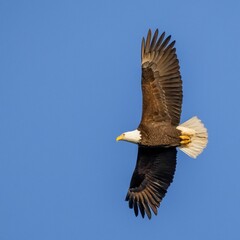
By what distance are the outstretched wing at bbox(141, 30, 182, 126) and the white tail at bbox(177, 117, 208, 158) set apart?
0.93ft

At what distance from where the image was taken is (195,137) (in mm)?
11695

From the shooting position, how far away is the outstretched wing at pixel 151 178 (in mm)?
11609

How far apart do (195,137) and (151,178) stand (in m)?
1.08

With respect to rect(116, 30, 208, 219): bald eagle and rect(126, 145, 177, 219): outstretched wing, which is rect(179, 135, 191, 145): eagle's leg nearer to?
rect(116, 30, 208, 219): bald eagle

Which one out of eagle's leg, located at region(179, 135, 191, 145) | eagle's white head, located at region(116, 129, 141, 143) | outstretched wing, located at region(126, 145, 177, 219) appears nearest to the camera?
eagle's white head, located at region(116, 129, 141, 143)

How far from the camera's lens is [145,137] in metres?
11.4

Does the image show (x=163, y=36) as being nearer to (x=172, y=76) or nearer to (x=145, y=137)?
(x=172, y=76)

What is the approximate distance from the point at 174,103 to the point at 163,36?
1.25 m

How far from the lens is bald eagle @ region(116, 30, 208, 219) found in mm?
11406

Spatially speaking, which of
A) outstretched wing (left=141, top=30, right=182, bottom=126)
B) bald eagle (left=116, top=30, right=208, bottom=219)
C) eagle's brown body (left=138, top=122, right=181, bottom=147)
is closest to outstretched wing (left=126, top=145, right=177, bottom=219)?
bald eagle (left=116, top=30, right=208, bottom=219)

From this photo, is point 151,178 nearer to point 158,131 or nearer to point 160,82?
point 158,131

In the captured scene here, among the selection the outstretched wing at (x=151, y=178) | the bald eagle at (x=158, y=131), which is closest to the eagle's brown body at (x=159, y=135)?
the bald eagle at (x=158, y=131)

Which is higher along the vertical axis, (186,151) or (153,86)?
(153,86)

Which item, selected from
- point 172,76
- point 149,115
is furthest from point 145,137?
point 172,76
